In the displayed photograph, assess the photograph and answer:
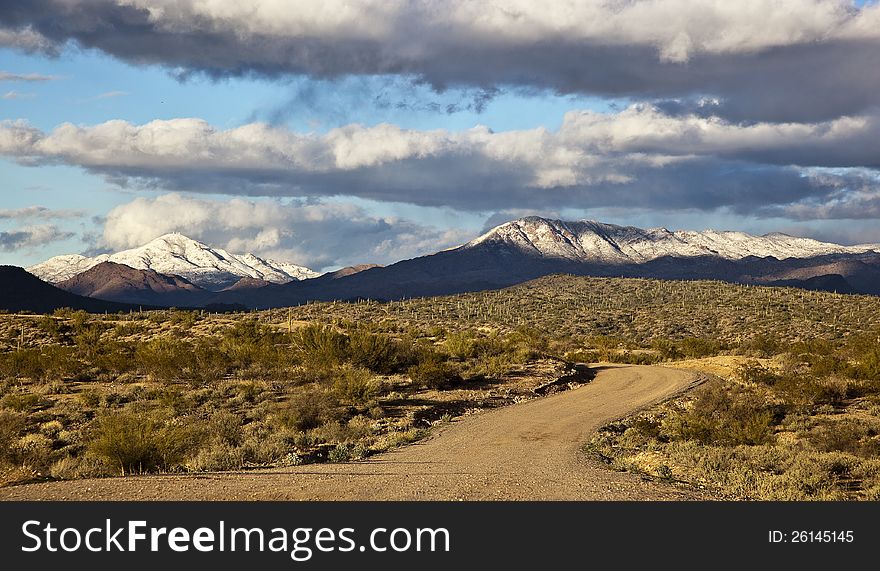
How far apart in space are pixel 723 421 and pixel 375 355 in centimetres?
2044

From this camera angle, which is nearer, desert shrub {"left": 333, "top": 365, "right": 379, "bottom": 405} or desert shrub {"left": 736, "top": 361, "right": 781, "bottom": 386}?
desert shrub {"left": 333, "top": 365, "right": 379, "bottom": 405}

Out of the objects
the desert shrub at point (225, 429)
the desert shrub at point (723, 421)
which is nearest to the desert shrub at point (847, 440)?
the desert shrub at point (723, 421)

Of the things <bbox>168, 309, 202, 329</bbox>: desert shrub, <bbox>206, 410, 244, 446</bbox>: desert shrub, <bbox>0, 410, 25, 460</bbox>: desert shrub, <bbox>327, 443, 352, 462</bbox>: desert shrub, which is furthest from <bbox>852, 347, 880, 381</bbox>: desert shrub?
<bbox>168, 309, 202, 329</bbox>: desert shrub

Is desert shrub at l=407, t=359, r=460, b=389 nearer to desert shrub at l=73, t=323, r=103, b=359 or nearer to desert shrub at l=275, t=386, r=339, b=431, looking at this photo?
desert shrub at l=275, t=386, r=339, b=431

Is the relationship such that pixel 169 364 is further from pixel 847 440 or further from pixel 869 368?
pixel 869 368

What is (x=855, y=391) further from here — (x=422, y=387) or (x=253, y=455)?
(x=253, y=455)

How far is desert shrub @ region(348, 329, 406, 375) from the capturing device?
129 feet

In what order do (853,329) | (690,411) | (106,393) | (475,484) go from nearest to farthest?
(475,484)
(690,411)
(106,393)
(853,329)

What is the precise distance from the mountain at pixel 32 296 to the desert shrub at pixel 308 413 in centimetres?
13791

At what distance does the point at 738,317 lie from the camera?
91.1 meters

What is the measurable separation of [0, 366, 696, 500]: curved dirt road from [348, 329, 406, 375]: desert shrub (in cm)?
1585

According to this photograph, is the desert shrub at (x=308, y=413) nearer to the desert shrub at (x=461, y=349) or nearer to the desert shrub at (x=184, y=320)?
the desert shrub at (x=461, y=349)
